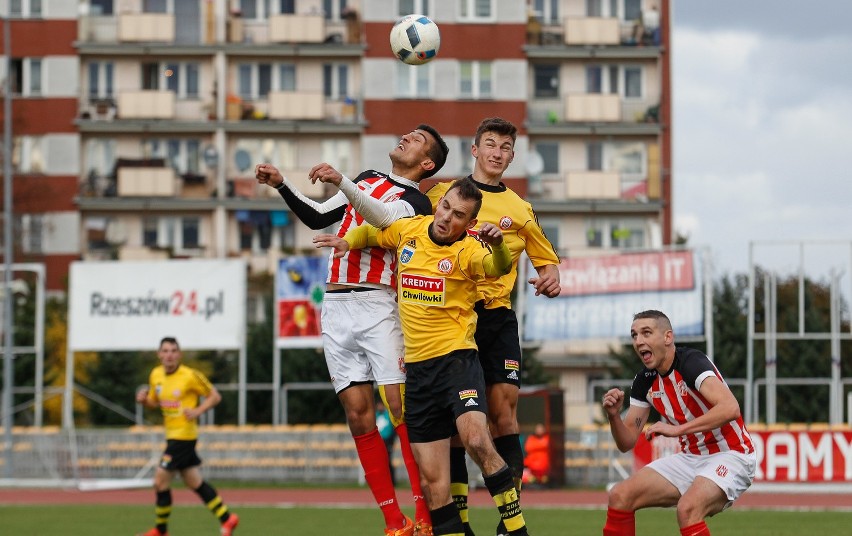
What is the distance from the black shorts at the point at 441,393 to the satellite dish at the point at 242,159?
50010 mm

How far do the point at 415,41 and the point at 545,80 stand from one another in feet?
164

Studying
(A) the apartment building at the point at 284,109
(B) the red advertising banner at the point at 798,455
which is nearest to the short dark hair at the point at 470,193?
(B) the red advertising banner at the point at 798,455

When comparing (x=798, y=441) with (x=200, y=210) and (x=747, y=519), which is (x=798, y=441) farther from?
(x=200, y=210)

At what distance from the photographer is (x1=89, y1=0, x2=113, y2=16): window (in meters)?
60.4

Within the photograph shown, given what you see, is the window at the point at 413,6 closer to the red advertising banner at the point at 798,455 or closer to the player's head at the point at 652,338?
the red advertising banner at the point at 798,455

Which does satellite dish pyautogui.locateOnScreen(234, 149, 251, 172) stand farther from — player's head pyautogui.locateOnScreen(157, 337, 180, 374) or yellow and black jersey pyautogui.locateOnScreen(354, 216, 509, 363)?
yellow and black jersey pyautogui.locateOnScreen(354, 216, 509, 363)

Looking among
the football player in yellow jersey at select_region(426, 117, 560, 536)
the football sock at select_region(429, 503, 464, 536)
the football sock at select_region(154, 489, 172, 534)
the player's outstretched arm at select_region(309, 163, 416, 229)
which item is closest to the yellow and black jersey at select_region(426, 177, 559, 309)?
the football player in yellow jersey at select_region(426, 117, 560, 536)

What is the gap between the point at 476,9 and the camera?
6066 centimetres

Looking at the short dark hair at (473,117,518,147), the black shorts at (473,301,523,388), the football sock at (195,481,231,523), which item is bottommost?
the football sock at (195,481,231,523)

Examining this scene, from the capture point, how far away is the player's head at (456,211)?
10.4m

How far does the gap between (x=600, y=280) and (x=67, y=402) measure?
14011 mm

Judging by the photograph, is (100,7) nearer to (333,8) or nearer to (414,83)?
(333,8)

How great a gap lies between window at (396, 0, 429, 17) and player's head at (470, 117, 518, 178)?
162 feet

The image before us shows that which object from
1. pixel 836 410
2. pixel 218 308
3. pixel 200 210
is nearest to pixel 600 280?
pixel 836 410
